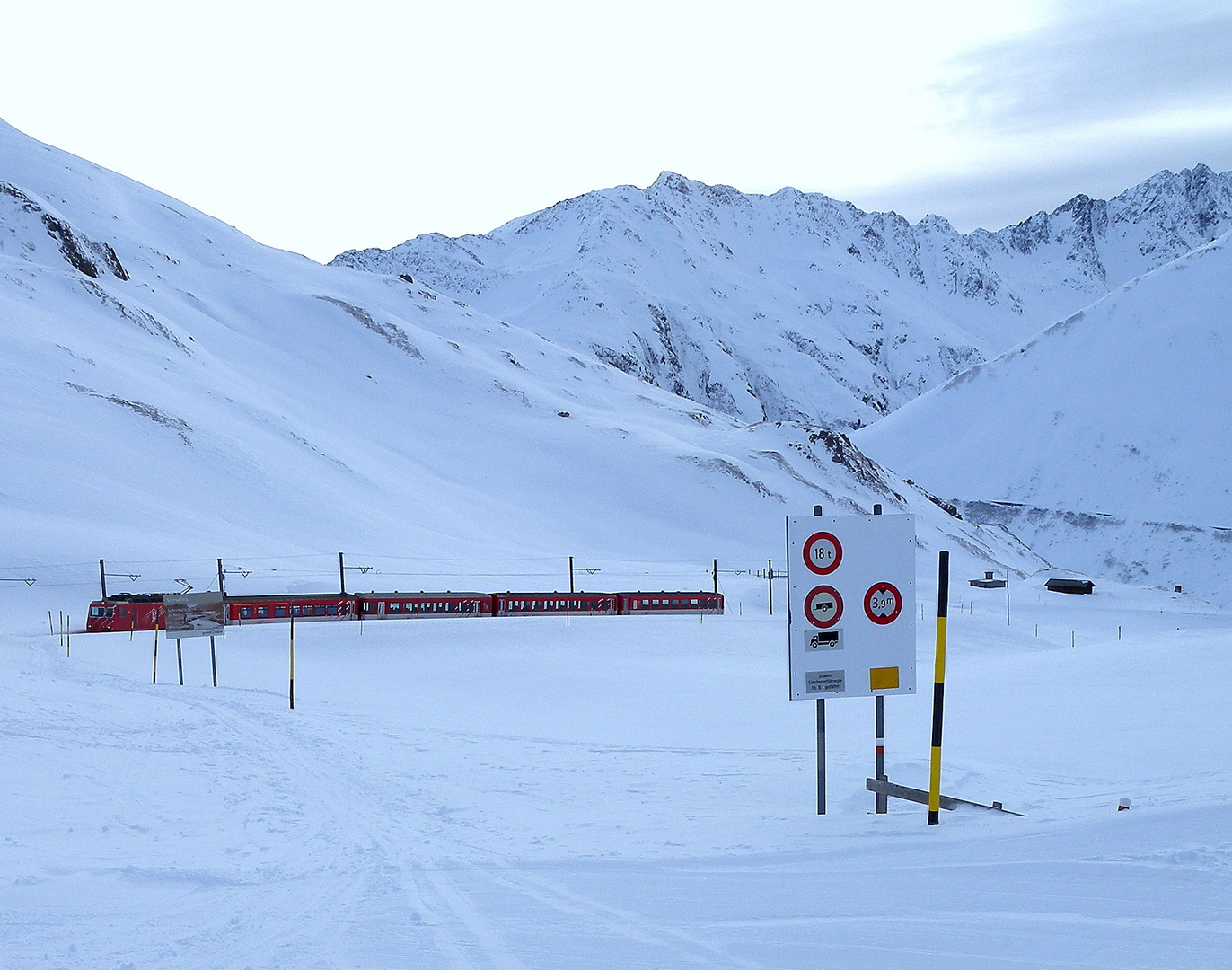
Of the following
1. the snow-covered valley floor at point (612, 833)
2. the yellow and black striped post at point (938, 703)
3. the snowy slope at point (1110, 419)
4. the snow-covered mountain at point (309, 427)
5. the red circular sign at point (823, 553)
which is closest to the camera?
the snow-covered valley floor at point (612, 833)

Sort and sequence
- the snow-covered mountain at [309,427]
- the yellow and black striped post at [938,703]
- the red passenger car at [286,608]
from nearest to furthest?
the yellow and black striped post at [938,703]
the red passenger car at [286,608]
the snow-covered mountain at [309,427]

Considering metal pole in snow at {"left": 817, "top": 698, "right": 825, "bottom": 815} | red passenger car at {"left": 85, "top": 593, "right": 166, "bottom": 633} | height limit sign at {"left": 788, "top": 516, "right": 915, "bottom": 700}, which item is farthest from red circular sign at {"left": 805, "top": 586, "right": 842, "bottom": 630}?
red passenger car at {"left": 85, "top": 593, "right": 166, "bottom": 633}

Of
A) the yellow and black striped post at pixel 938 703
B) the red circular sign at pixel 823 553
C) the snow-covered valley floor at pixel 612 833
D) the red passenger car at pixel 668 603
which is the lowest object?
the red passenger car at pixel 668 603

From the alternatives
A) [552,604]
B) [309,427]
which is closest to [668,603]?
[552,604]

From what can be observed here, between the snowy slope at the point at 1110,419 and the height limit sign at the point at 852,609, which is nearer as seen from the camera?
the height limit sign at the point at 852,609

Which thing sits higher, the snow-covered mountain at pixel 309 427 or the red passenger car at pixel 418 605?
the snow-covered mountain at pixel 309 427

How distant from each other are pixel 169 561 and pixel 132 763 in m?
32.7

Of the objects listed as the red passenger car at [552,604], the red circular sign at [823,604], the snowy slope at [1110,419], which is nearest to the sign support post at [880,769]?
the red circular sign at [823,604]

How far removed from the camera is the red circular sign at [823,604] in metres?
9.61

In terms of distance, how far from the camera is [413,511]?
67438mm

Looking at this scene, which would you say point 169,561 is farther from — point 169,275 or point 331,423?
point 169,275

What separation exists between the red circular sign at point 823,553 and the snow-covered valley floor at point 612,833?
2.36 metres

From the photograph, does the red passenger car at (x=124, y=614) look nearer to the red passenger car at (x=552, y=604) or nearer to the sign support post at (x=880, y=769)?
the red passenger car at (x=552, y=604)

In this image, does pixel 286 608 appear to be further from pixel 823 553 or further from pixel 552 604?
pixel 823 553
